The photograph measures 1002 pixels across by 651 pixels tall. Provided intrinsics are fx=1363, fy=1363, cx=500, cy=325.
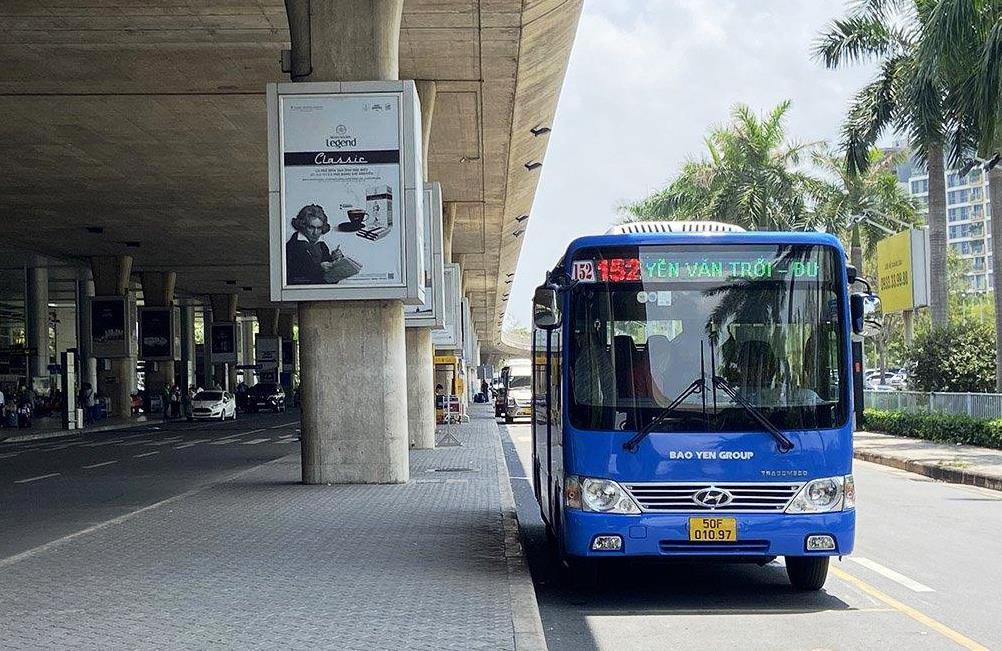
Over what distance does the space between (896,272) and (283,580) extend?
34.4 metres

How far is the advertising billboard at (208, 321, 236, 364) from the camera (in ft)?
252

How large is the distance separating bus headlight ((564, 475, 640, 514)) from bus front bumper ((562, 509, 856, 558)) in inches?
2.1

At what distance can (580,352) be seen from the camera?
10492 millimetres

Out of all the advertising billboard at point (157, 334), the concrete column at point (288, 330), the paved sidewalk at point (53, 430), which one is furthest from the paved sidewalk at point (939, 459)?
the concrete column at point (288, 330)

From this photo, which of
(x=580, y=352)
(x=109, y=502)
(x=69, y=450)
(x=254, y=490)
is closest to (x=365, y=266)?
(x=254, y=490)

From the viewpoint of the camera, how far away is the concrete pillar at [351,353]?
1898 cm

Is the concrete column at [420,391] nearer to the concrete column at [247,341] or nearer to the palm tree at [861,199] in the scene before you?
the palm tree at [861,199]

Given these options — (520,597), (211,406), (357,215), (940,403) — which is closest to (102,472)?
(357,215)

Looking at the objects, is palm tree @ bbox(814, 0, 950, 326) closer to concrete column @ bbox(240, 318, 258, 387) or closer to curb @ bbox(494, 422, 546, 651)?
curb @ bbox(494, 422, 546, 651)

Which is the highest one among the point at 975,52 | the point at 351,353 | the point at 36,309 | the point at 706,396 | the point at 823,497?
the point at 975,52

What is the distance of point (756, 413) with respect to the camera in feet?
33.2

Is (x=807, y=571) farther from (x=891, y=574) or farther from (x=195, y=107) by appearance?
(x=195, y=107)

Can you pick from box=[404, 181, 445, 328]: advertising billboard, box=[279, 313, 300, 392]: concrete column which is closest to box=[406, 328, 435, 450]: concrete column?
box=[404, 181, 445, 328]: advertising billboard

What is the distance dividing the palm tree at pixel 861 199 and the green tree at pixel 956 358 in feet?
52.8
